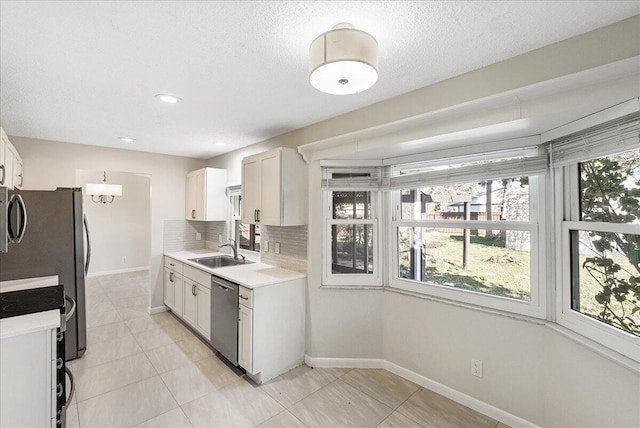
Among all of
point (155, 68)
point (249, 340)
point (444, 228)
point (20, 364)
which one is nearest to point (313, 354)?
point (249, 340)

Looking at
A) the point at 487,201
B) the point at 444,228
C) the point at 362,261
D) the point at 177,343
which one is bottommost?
the point at 177,343

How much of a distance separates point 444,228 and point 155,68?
95.1 inches

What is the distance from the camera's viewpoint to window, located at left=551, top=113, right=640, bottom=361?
58.7 inches

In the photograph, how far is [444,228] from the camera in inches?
96.3

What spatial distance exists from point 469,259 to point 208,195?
10.9 ft

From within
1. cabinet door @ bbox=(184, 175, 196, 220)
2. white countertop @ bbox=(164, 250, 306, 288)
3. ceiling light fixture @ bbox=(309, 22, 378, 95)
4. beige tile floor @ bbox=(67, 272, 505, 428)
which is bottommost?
beige tile floor @ bbox=(67, 272, 505, 428)

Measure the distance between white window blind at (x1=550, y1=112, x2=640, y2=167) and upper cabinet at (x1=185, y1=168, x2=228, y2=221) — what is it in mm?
3726

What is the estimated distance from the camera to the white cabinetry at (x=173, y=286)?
369 cm

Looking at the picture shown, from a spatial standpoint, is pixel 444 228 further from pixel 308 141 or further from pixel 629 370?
pixel 308 141

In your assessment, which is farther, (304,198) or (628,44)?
(304,198)

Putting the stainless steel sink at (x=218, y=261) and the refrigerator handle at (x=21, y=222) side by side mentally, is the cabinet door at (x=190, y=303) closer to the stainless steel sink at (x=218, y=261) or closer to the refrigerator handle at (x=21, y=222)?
the stainless steel sink at (x=218, y=261)

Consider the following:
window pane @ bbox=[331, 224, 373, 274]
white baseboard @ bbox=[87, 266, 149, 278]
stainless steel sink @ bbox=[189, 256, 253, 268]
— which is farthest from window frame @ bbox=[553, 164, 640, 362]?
white baseboard @ bbox=[87, 266, 149, 278]

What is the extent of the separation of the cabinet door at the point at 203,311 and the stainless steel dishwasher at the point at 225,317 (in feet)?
0.42

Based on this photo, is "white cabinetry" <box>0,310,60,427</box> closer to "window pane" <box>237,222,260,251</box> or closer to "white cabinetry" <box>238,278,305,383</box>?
"white cabinetry" <box>238,278,305,383</box>
